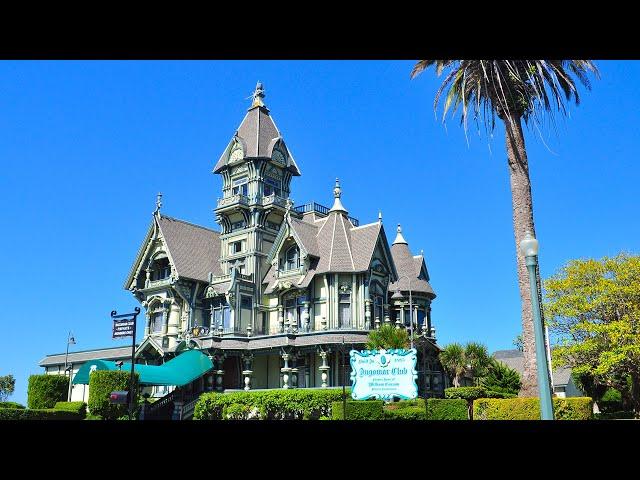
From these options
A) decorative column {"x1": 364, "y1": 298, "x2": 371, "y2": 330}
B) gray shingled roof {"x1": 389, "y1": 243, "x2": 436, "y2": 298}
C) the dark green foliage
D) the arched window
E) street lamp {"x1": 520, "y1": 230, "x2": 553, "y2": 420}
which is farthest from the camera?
gray shingled roof {"x1": 389, "y1": 243, "x2": 436, "y2": 298}

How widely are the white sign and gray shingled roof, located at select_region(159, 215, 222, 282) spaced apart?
2214cm

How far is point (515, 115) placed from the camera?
23.7 metres

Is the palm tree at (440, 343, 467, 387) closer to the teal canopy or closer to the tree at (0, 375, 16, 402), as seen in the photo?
the teal canopy

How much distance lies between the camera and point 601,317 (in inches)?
1253

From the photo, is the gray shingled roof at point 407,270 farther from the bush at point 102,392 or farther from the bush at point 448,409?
the bush at point 102,392

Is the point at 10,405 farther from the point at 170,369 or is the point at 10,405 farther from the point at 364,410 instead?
the point at 364,410

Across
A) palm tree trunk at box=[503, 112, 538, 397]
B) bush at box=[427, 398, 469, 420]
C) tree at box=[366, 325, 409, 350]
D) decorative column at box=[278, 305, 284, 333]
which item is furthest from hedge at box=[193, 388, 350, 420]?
palm tree trunk at box=[503, 112, 538, 397]

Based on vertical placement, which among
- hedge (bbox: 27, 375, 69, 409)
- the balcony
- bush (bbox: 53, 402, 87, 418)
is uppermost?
the balcony

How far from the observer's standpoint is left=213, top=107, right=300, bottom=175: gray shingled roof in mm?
48688

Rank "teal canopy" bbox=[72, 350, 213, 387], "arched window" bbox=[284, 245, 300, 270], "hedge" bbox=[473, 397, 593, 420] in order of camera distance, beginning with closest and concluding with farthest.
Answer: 1. "hedge" bbox=[473, 397, 593, 420]
2. "teal canopy" bbox=[72, 350, 213, 387]
3. "arched window" bbox=[284, 245, 300, 270]

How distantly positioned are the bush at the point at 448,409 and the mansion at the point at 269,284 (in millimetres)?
10400
